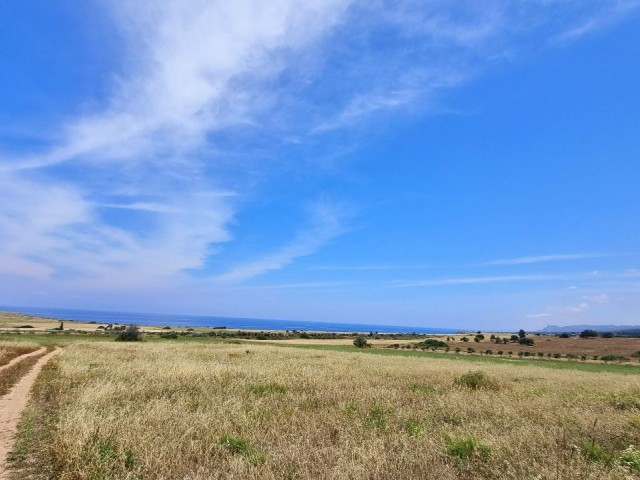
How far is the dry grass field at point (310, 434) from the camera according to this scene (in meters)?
7.29

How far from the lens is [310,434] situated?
32.5ft

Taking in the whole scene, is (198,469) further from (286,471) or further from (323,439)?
(323,439)

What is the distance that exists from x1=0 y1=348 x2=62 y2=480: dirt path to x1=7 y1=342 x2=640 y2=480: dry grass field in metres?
0.26

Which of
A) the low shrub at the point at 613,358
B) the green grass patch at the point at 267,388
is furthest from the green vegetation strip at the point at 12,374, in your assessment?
the low shrub at the point at 613,358

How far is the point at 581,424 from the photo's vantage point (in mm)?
11844

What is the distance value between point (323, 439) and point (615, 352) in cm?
10831

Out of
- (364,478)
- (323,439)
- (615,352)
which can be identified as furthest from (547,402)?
(615,352)

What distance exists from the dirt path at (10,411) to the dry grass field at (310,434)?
0.26 meters

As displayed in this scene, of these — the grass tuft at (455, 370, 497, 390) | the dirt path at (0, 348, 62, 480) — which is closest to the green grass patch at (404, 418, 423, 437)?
the dirt path at (0, 348, 62, 480)

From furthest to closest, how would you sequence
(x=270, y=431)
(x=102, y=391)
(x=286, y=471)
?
(x=102, y=391) < (x=270, y=431) < (x=286, y=471)

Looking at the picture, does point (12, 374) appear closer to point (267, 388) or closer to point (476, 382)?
point (267, 388)

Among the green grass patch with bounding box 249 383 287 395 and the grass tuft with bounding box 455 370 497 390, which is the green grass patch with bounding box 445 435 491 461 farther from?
the grass tuft with bounding box 455 370 497 390

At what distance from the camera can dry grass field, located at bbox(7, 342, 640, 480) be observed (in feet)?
23.9

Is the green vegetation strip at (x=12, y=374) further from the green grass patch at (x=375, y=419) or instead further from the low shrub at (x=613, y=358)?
the low shrub at (x=613, y=358)
